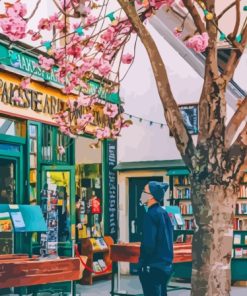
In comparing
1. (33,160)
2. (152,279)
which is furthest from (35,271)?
(33,160)

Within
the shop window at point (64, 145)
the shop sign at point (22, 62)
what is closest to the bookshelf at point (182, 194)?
the shop window at point (64, 145)

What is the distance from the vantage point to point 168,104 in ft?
24.1

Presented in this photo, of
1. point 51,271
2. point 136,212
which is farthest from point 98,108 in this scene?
point 51,271

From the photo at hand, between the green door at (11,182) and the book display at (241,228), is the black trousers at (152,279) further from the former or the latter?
the book display at (241,228)

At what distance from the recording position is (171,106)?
24.0 feet

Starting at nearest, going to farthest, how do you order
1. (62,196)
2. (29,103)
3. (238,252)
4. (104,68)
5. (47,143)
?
1. (104,68)
2. (29,103)
3. (47,143)
4. (62,196)
5. (238,252)

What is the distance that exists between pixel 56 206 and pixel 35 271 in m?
5.49

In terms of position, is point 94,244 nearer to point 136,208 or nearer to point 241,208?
point 136,208

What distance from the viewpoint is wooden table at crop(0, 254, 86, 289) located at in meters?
8.47

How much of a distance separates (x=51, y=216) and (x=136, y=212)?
4.08m

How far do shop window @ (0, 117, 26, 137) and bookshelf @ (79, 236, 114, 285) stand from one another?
308 cm

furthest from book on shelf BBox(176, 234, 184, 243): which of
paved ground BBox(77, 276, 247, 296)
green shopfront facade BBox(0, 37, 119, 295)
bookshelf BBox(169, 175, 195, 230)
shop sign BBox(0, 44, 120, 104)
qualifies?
shop sign BBox(0, 44, 120, 104)

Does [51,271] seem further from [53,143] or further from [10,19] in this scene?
[53,143]

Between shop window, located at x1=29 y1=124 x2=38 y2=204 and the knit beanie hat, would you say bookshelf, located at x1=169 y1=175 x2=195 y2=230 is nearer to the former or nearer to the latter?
shop window, located at x1=29 y1=124 x2=38 y2=204
